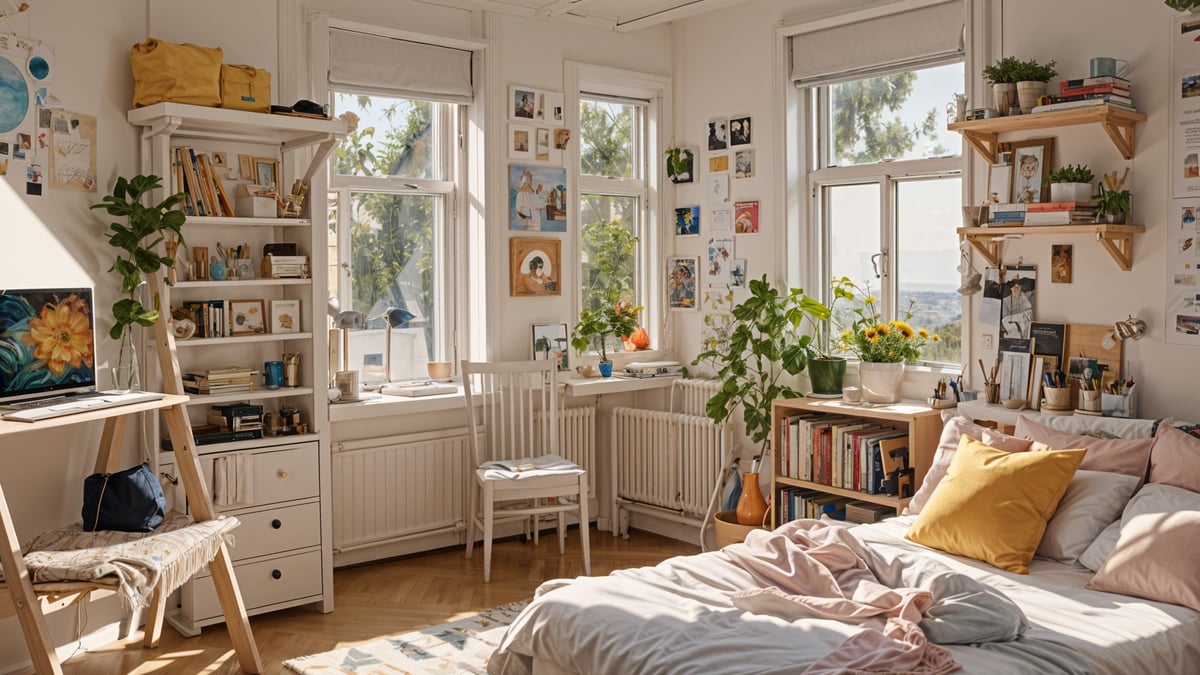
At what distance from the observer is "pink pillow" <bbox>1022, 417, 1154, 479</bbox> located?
3348 mm

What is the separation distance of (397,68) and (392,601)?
236cm

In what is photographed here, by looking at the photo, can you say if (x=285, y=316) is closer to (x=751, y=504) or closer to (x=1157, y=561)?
(x=751, y=504)

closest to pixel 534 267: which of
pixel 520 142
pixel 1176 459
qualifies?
pixel 520 142

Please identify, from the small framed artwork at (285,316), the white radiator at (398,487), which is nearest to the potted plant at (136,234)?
the small framed artwork at (285,316)

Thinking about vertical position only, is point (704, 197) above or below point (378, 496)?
above

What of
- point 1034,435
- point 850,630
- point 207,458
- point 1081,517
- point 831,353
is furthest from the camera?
point 831,353

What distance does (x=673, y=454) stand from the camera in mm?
5293

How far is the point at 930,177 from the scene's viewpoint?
4.55 meters

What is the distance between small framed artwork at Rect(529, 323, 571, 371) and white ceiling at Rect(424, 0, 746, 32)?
1.53 meters

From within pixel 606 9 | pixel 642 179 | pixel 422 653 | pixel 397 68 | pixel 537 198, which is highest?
pixel 606 9

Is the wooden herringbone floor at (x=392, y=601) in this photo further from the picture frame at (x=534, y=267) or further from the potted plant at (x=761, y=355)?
the picture frame at (x=534, y=267)

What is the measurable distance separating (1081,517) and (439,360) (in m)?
3.01

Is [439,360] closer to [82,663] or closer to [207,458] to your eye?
[207,458]

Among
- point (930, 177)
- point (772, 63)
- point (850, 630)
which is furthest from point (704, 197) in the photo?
point (850, 630)
